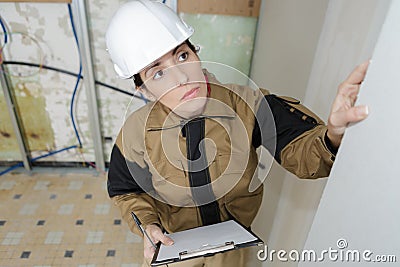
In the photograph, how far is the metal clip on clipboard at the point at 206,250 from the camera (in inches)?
29.6

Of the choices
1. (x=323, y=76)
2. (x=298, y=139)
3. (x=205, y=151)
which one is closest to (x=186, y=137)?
(x=205, y=151)

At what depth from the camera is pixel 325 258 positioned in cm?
58

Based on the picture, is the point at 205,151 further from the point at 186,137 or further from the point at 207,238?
the point at 207,238

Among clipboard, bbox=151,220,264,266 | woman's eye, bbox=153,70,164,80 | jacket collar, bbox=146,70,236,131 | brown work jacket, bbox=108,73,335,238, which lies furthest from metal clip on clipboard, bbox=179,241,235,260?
woman's eye, bbox=153,70,164,80

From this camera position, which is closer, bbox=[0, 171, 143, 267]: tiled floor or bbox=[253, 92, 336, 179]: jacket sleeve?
bbox=[253, 92, 336, 179]: jacket sleeve

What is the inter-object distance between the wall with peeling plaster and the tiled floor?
0.18 meters

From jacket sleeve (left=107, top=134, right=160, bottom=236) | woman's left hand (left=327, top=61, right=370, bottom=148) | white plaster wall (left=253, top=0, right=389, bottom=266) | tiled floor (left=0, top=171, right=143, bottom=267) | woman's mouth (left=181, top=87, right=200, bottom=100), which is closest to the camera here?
woman's left hand (left=327, top=61, right=370, bottom=148)

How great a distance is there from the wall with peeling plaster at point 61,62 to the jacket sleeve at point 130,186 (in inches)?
24.8

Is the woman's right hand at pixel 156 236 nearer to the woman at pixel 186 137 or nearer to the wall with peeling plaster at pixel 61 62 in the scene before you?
the woman at pixel 186 137

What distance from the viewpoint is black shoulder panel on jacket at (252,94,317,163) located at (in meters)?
0.75

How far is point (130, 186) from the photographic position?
0.92m

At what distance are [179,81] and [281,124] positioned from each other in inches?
10.0

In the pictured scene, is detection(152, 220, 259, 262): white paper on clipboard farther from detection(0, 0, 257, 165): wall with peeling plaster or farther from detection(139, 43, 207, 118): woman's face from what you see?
detection(0, 0, 257, 165): wall with peeling plaster

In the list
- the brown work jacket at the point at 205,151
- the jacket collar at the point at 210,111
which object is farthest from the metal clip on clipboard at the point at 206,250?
the jacket collar at the point at 210,111
